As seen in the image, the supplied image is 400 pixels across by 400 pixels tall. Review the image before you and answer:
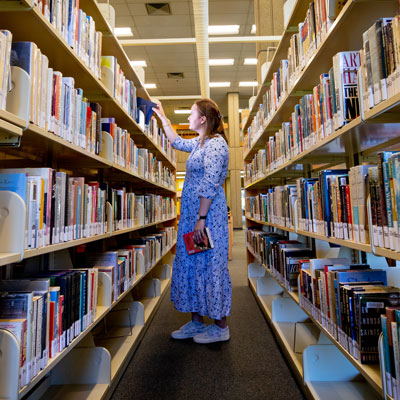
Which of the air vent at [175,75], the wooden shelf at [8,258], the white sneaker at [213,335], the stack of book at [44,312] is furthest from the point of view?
the air vent at [175,75]

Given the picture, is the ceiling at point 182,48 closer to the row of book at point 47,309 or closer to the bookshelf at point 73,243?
the bookshelf at point 73,243

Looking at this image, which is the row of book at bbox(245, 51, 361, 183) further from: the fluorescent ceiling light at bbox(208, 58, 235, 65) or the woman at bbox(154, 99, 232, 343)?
the fluorescent ceiling light at bbox(208, 58, 235, 65)

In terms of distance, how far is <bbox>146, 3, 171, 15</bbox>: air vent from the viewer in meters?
5.08

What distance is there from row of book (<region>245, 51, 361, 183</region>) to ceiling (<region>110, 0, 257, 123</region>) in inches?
178

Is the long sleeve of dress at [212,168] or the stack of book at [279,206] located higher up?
the long sleeve of dress at [212,168]

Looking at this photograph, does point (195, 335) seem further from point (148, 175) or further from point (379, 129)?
point (379, 129)

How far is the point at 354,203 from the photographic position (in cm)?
102

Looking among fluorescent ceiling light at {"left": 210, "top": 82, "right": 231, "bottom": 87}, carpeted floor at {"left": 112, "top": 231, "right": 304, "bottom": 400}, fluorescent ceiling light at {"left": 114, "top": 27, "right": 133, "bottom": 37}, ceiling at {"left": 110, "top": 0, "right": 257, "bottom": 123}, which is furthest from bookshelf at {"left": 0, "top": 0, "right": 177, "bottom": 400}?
fluorescent ceiling light at {"left": 210, "top": 82, "right": 231, "bottom": 87}

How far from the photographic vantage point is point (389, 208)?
80 cm

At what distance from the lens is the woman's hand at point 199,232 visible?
5.99 ft

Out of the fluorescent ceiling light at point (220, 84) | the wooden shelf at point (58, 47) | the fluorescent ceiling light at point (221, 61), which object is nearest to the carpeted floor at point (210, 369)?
the wooden shelf at point (58, 47)

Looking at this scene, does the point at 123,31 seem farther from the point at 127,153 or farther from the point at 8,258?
Answer: the point at 8,258

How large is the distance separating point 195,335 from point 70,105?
1617mm

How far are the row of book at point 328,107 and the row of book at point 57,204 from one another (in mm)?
1076
